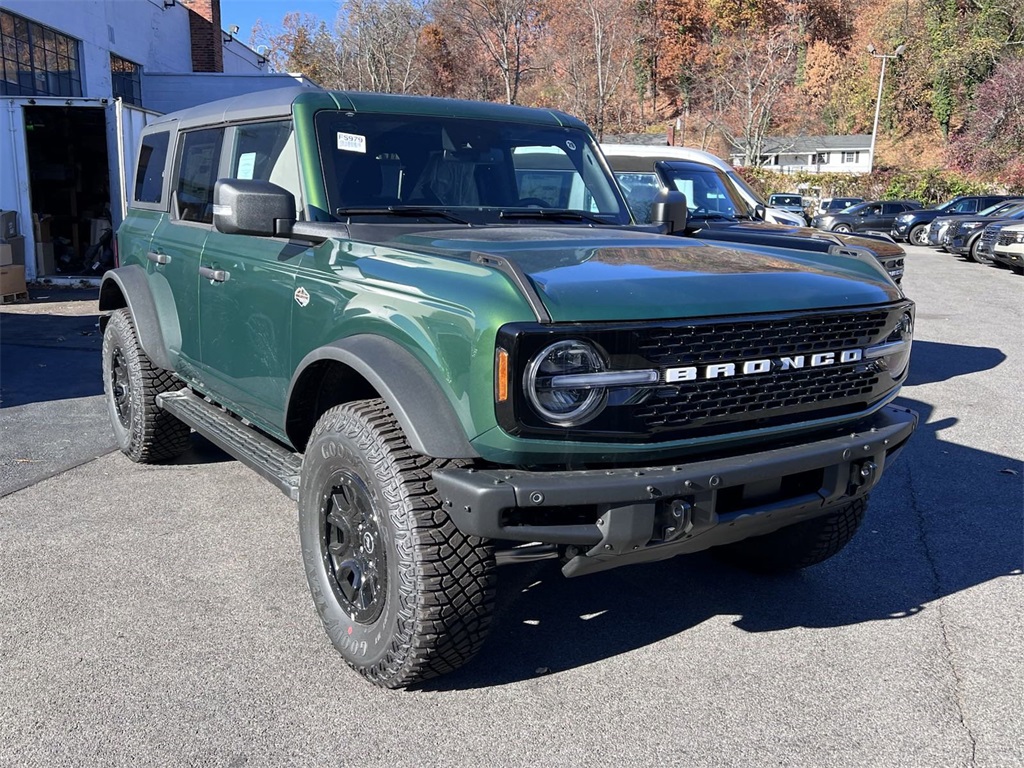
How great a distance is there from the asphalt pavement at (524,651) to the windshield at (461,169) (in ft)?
5.48

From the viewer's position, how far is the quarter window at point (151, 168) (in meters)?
5.43

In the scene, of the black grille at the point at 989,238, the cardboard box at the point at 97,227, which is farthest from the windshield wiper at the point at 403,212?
the black grille at the point at 989,238

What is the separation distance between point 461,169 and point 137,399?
2427mm

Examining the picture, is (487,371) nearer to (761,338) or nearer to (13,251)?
(761,338)

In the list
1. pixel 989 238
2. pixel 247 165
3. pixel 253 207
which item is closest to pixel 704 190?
pixel 247 165

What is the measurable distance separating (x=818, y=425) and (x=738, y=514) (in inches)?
20.3

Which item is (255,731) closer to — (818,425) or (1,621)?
(1,621)

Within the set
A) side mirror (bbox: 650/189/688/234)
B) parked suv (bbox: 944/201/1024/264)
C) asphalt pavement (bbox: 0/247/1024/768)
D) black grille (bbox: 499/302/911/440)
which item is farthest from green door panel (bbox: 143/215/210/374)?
parked suv (bbox: 944/201/1024/264)

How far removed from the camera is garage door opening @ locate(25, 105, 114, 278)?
14.7 metres

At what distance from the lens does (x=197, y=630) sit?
11.5 ft

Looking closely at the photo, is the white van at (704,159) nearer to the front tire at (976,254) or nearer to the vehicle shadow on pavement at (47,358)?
the vehicle shadow on pavement at (47,358)

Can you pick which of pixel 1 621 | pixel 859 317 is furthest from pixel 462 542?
pixel 1 621

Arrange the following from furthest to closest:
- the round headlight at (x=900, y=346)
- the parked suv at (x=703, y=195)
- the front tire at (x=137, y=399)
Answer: the parked suv at (x=703, y=195) < the front tire at (x=137, y=399) < the round headlight at (x=900, y=346)

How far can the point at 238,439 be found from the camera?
4250 millimetres
